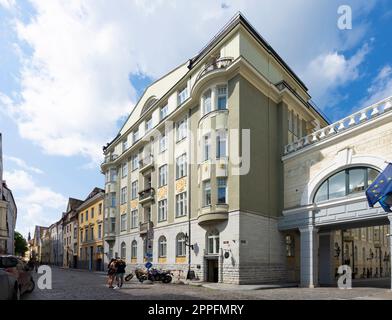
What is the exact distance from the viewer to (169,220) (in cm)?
3225

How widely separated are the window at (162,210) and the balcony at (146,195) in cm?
160

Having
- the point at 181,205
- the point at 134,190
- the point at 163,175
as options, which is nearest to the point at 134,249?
the point at 134,190

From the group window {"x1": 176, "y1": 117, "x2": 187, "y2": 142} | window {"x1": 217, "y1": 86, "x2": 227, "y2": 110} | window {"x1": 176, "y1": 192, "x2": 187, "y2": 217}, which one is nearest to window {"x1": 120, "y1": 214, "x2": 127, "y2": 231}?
window {"x1": 176, "y1": 192, "x2": 187, "y2": 217}

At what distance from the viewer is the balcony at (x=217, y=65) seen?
26.4 meters

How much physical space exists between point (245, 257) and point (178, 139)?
41.9ft

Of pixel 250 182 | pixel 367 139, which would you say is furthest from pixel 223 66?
pixel 367 139

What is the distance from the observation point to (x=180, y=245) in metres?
30.4

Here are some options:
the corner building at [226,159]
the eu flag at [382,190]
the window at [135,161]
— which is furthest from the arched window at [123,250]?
the eu flag at [382,190]

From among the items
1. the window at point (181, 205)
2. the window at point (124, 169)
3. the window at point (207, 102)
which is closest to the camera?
the window at point (207, 102)

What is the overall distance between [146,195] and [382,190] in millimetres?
23118

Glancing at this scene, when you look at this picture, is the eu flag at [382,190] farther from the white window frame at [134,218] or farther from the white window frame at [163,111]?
the white window frame at [134,218]

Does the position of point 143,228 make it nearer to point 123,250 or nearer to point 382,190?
point 123,250

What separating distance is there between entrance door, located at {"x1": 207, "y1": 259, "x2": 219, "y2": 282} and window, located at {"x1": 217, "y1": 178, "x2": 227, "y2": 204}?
4.56 metres

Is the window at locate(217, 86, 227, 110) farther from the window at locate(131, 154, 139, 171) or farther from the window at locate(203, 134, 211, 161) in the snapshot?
the window at locate(131, 154, 139, 171)
